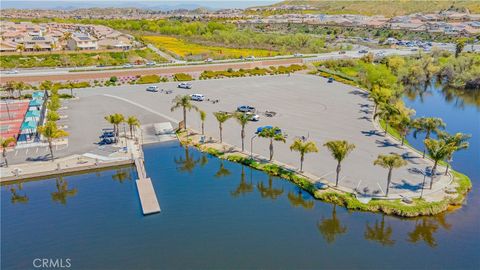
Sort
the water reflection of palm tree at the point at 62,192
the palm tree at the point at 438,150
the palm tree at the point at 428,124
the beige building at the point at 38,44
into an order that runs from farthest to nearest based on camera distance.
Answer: the beige building at the point at 38,44
the palm tree at the point at 428,124
the water reflection of palm tree at the point at 62,192
the palm tree at the point at 438,150

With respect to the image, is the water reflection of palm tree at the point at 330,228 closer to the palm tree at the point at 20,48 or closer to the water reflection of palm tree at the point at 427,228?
the water reflection of palm tree at the point at 427,228

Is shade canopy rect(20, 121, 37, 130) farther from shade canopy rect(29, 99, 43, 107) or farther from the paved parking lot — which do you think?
shade canopy rect(29, 99, 43, 107)

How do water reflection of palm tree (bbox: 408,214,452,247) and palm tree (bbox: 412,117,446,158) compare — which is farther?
palm tree (bbox: 412,117,446,158)

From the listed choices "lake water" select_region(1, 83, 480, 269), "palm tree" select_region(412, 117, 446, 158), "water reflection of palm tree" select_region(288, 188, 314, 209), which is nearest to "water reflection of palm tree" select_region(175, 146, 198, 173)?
"lake water" select_region(1, 83, 480, 269)

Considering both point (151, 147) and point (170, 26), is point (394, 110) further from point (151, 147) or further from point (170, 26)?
point (170, 26)

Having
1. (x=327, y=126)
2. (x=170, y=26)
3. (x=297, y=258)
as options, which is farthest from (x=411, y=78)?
(x=170, y=26)

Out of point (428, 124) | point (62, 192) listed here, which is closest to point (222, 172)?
point (62, 192)

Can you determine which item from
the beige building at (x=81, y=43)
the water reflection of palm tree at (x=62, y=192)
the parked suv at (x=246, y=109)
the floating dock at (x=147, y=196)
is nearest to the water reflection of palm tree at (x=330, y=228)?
the floating dock at (x=147, y=196)
